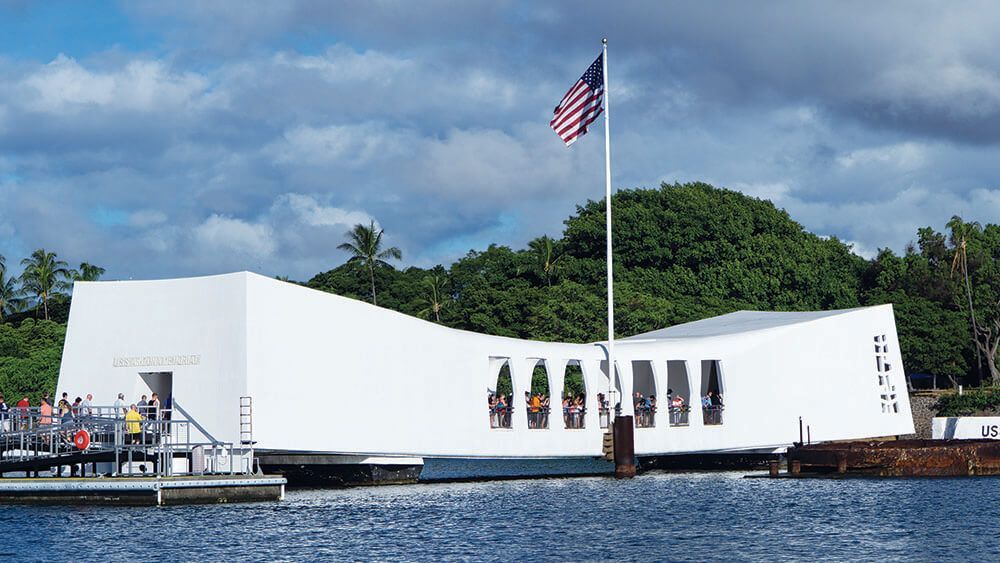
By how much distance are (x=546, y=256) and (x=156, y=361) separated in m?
44.3

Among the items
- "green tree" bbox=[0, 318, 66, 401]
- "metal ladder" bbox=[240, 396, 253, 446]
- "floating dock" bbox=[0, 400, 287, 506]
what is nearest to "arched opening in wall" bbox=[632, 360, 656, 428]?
"floating dock" bbox=[0, 400, 287, 506]

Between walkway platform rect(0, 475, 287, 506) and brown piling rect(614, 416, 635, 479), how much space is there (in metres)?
11.8

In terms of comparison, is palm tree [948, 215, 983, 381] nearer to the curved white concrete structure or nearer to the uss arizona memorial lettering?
the curved white concrete structure

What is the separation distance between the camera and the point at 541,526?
30.2 m

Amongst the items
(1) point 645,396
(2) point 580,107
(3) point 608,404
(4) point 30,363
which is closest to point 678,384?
(1) point 645,396

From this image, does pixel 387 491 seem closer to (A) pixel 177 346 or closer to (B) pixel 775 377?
(A) pixel 177 346

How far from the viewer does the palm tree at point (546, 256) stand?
258ft

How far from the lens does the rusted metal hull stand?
42531mm

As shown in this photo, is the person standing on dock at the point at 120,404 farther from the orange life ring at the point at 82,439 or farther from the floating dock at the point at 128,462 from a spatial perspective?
the orange life ring at the point at 82,439

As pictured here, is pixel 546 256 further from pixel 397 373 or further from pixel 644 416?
pixel 397 373

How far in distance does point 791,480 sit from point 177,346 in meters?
18.6

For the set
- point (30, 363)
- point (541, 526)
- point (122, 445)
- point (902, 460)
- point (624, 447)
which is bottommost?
point (541, 526)

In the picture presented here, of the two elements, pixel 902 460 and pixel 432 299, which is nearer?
pixel 902 460

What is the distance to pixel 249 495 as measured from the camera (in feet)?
111
